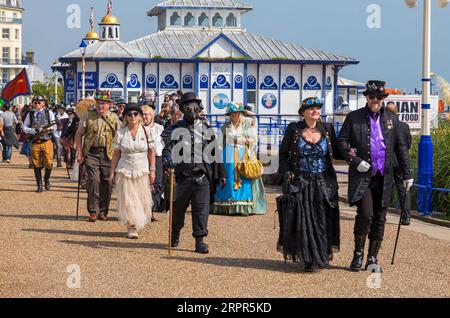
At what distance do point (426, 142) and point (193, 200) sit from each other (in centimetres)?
569

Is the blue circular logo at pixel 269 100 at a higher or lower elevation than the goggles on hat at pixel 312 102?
higher

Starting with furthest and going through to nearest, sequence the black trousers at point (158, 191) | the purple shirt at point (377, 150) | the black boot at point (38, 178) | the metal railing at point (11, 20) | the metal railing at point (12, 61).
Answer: the metal railing at point (11, 20) → the metal railing at point (12, 61) → the black boot at point (38, 178) → the black trousers at point (158, 191) → the purple shirt at point (377, 150)

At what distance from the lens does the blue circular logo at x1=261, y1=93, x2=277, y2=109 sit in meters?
53.8

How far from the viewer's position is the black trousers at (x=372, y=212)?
10945 millimetres

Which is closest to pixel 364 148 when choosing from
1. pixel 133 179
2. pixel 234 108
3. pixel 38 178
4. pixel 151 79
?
pixel 133 179

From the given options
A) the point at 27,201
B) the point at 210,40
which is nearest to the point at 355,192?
the point at 27,201

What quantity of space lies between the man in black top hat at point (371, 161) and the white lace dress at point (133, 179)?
3439 millimetres

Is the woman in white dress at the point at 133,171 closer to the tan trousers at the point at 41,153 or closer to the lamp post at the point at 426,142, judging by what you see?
the lamp post at the point at 426,142

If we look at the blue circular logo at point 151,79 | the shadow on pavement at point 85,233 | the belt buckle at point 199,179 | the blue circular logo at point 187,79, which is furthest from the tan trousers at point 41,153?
the blue circular logo at point 187,79

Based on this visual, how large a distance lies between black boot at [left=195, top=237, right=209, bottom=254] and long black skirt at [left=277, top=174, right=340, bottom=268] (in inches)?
54.4

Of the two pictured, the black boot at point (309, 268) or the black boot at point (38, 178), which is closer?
the black boot at point (309, 268)

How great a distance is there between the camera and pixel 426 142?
16953 millimetres
